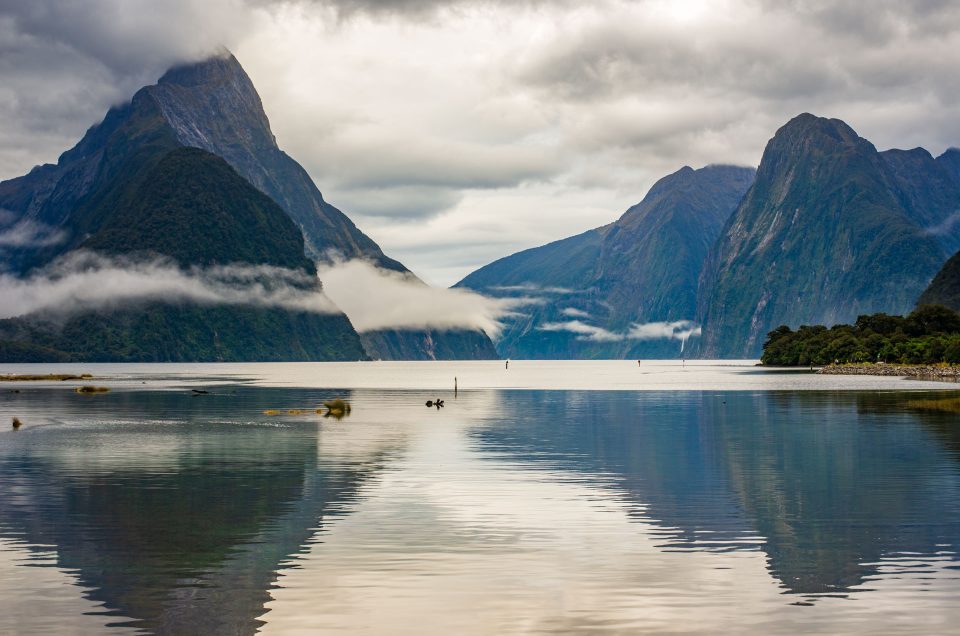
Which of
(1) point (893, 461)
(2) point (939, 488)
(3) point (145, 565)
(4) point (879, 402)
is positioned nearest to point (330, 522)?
(3) point (145, 565)

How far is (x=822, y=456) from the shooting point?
55938 millimetres

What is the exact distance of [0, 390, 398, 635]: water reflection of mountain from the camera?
965 inches

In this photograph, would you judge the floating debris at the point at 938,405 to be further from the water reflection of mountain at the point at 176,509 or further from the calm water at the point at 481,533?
the water reflection of mountain at the point at 176,509

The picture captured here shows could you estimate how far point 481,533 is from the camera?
32.7m

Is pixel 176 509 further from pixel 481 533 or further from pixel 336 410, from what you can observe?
pixel 336 410

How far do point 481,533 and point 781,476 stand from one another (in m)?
19.9

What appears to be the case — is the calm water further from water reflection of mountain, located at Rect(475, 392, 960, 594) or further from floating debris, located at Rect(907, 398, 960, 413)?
floating debris, located at Rect(907, 398, 960, 413)

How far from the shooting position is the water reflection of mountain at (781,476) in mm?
30312

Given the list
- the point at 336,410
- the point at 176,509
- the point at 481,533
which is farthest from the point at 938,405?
the point at 176,509

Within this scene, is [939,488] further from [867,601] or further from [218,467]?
[218,467]

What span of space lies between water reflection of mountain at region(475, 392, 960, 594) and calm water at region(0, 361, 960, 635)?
0.17 meters

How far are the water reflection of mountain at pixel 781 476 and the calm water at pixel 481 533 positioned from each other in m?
0.17

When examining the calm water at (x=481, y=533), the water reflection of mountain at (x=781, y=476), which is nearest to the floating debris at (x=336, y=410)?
the water reflection of mountain at (x=781, y=476)

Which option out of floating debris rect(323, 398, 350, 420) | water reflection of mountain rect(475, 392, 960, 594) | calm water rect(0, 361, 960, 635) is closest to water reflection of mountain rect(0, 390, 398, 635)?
calm water rect(0, 361, 960, 635)
